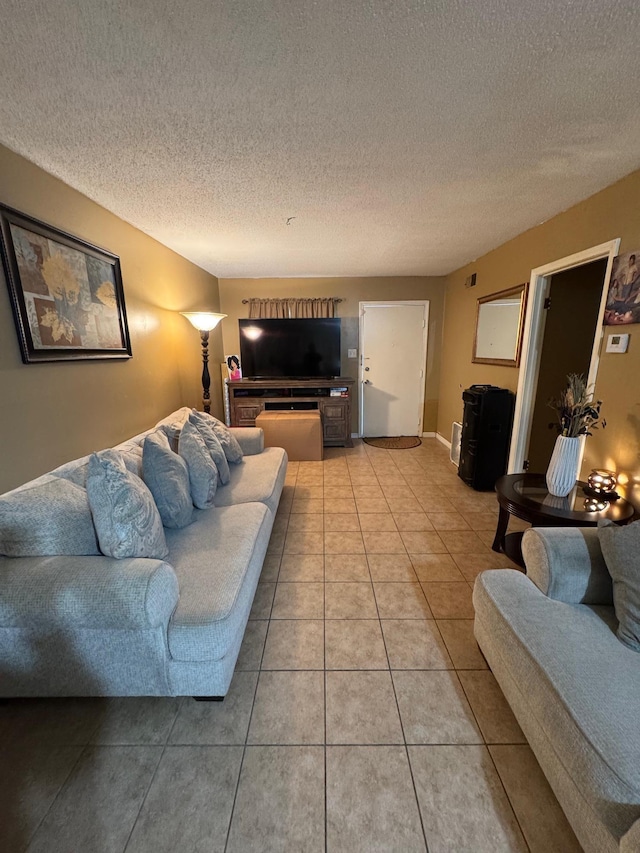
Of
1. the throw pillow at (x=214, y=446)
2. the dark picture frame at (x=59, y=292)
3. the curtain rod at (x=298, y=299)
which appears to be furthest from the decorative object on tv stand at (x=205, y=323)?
the curtain rod at (x=298, y=299)

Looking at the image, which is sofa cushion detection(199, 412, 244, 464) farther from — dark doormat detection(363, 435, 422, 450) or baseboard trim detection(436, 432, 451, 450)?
baseboard trim detection(436, 432, 451, 450)

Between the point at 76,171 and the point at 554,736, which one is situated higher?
the point at 76,171

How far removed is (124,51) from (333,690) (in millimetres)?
2364

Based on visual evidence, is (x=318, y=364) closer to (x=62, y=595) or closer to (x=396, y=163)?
(x=396, y=163)

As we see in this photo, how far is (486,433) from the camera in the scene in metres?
3.19

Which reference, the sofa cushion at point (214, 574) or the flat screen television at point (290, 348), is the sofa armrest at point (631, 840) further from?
the flat screen television at point (290, 348)

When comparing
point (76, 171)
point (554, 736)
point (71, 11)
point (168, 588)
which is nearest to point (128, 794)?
point (168, 588)

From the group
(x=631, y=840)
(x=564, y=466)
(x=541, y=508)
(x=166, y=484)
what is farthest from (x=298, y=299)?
(x=631, y=840)

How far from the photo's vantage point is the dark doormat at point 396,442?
15.6 ft

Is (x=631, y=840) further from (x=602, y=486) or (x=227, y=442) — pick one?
(x=227, y=442)

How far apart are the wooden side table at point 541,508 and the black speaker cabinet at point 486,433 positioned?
89 centimetres

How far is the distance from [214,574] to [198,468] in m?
0.78

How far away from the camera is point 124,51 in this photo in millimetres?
1053

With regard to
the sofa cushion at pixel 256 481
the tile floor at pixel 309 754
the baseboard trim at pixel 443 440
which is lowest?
the tile floor at pixel 309 754
